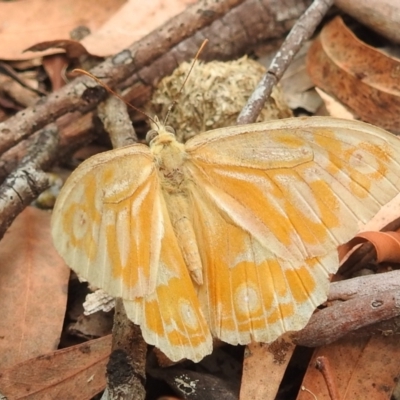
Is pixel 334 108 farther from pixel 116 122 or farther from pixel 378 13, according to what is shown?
pixel 116 122

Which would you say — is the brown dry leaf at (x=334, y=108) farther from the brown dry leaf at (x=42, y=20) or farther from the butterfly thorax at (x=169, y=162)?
the brown dry leaf at (x=42, y=20)

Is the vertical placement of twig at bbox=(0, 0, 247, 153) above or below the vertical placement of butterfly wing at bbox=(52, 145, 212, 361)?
above

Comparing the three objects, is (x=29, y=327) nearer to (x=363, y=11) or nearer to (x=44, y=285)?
(x=44, y=285)

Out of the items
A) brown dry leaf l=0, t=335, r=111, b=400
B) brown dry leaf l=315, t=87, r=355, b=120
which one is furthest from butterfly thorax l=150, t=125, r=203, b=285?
brown dry leaf l=315, t=87, r=355, b=120

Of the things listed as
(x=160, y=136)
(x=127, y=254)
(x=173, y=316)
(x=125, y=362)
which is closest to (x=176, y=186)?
(x=160, y=136)

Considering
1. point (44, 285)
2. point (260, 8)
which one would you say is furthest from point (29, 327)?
point (260, 8)

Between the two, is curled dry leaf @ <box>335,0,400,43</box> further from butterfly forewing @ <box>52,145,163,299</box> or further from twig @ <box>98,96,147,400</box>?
twig @ <box>98,96,147,400</box>
